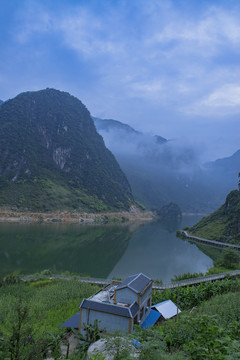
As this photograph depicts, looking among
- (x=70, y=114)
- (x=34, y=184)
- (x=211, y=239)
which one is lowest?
(x=211, y=239)

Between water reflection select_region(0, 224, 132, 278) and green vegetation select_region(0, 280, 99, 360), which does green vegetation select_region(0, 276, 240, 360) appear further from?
water reflection select_region(0, 224, 132, 278)

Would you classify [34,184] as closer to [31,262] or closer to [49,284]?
[31,262]

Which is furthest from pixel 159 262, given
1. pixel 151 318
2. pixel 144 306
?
pixel 144 306

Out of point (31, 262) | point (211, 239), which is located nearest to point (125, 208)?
point (211, 239)

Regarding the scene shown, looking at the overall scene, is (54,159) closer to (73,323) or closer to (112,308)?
(73,323)

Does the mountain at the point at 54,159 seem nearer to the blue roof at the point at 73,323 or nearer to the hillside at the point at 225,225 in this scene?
the hillside at the point at 225,225

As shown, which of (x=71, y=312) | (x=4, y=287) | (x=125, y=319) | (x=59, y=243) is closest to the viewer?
(x=125, y=319)

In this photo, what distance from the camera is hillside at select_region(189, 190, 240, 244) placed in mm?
56056

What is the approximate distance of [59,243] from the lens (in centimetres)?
4572

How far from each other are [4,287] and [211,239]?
5106 cm

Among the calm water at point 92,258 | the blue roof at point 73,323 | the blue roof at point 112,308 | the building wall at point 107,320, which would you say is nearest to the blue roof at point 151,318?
the blue roof at point 112,308

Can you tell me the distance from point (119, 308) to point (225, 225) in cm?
5755

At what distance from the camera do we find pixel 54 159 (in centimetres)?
13750

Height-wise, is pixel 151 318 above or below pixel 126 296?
below
